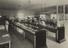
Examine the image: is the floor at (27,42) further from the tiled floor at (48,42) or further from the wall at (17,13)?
the wall at (17,13)

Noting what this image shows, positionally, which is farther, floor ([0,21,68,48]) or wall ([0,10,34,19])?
floor ([0,21,68,48])

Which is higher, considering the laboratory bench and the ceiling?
the ceiling

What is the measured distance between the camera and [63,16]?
5.74 ft

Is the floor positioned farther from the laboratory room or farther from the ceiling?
the ceiling

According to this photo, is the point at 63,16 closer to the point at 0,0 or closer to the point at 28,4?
the point at 28,4

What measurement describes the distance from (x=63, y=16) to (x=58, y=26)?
255 mm

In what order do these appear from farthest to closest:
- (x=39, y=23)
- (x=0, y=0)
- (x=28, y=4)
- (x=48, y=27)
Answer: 1. (x=48, y=27)
2. (x=39, y=23)
3. (x=28, y=4)
4. (x=0, y=0)

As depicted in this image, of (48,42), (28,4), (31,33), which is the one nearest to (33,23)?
(31,33)

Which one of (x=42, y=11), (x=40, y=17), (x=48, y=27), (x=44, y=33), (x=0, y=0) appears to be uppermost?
(x=0, y=0)

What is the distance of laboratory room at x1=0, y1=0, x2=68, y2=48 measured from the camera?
114 cm

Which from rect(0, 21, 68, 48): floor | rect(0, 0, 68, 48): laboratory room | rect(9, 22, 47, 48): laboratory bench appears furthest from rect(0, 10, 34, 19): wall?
rect(0, 21, 68, 48): floor

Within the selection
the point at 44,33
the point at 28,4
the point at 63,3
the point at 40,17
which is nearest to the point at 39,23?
the point at 40,17


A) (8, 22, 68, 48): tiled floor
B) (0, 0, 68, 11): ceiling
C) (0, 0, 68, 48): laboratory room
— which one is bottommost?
(8, 22, 68, 48): tiled floor

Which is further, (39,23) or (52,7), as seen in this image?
(52,7)
